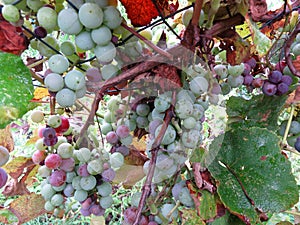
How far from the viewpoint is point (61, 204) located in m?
0.62

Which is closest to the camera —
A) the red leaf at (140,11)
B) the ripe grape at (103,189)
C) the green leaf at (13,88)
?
the green leaf at (13,88)

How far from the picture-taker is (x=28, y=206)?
653mm

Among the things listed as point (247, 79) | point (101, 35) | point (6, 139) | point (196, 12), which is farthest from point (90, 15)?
point (247, 79)

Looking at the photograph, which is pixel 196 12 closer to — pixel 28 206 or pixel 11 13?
pixel 11 13

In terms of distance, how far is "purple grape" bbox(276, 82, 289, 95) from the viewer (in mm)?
639

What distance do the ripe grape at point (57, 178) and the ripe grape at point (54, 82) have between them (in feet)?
0.61

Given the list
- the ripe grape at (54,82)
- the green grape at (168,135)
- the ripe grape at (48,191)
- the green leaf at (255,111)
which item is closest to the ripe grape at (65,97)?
the ripe grape at (54,82)

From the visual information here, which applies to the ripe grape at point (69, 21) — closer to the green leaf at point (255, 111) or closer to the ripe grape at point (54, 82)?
the ripe grape at point (54, 82)

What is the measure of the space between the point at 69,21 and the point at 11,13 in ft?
0.22

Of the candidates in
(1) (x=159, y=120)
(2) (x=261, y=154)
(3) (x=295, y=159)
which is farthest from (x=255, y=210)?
(3) (x=295, y=159)

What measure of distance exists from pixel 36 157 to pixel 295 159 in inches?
48.3

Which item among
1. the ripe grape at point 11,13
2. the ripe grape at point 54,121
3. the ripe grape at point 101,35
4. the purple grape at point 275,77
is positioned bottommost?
the purple grape at point 275,77

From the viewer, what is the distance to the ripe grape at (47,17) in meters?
0.43

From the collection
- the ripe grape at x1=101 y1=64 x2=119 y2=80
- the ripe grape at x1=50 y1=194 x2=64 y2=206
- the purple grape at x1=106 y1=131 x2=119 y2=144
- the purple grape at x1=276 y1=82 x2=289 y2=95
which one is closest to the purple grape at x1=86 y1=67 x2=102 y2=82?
the ripe grape at x1=101 y1=64 x2=119 y2=80
